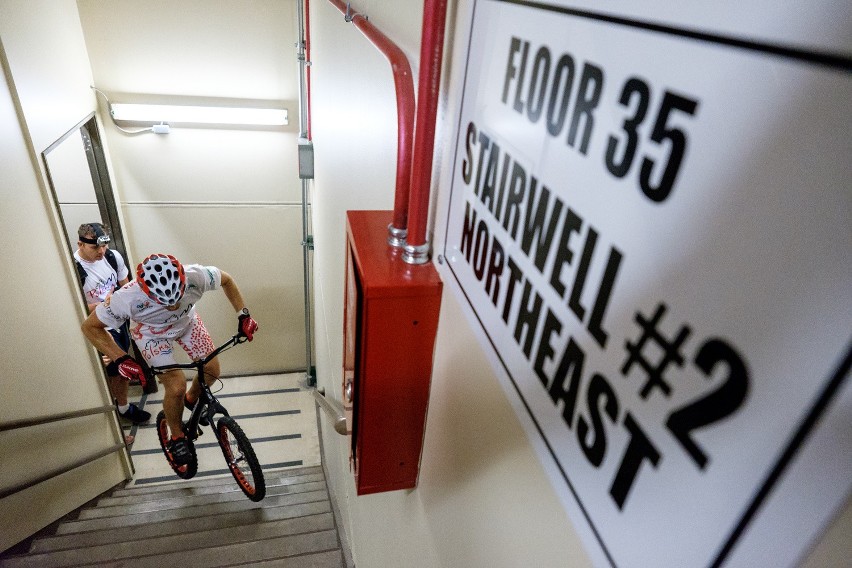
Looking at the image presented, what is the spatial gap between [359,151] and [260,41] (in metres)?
3.37

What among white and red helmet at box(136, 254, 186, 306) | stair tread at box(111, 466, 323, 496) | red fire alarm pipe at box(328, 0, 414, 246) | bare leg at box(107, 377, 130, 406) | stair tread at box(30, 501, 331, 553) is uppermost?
red fire alarm pipe at box(328, 0, 414, 246)

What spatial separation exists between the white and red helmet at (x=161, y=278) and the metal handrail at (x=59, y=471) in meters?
1.21

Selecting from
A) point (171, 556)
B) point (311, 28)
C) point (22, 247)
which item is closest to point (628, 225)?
point (22, 247)

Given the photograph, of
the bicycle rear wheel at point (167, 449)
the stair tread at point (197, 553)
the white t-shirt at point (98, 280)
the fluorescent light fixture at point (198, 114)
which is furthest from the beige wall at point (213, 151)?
the stair tread at point (197, 553)

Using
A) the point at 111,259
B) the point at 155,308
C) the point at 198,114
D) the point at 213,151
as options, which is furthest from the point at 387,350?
the point at 213,151

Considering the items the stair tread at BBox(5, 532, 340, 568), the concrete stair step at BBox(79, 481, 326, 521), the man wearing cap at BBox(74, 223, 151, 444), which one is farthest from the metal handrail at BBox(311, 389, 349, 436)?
the man wearing cap at BBox(74, 223, 151, 444)

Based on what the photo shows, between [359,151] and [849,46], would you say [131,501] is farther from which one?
[849,46]

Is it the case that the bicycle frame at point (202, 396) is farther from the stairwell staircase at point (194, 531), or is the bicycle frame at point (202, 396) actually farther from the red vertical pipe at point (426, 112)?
the red vertical pipe at point (426, 112)

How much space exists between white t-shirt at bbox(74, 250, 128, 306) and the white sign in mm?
4373

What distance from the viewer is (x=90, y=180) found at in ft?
15.6

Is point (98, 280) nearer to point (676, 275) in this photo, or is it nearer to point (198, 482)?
point (198, 482)

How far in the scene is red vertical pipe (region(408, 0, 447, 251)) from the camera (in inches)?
41.4

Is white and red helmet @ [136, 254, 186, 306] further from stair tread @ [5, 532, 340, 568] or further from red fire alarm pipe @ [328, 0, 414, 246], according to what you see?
red fire alarm pipe @ [328, 0, 414, 246]

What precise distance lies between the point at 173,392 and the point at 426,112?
312cm
